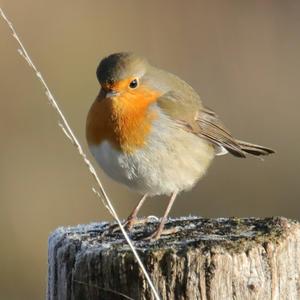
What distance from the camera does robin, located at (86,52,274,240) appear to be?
17.3ft

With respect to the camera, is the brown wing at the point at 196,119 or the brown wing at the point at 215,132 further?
the brown wing at the point at 215,132

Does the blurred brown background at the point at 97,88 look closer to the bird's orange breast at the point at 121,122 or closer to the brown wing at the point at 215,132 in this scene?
the brown wing at the point at 215,132

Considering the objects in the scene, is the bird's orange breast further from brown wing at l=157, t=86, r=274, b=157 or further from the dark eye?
brown wing at l=157, t=86, r=274, b=157

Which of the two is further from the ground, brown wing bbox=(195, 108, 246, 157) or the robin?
brown wing bbox=(195, 108, 246, 157)

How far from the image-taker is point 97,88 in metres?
10.1

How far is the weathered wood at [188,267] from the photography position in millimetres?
3721

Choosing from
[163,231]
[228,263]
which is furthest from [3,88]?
[228,263]

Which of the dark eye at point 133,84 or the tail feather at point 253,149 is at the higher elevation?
the tail feather at point 253,149

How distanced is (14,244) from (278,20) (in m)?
5.15

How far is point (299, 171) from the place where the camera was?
32.6 feet

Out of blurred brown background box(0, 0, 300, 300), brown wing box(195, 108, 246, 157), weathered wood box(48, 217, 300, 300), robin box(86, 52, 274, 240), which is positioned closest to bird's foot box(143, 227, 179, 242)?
weathered wood box(48, 217, 300, 300)

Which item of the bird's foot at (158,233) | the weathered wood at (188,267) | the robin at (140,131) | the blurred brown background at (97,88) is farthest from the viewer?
the blurred brown background at (97,88)

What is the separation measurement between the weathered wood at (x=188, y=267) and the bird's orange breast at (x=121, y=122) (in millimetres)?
1191

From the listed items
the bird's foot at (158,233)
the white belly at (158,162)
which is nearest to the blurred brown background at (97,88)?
the white belly at (158,162)
